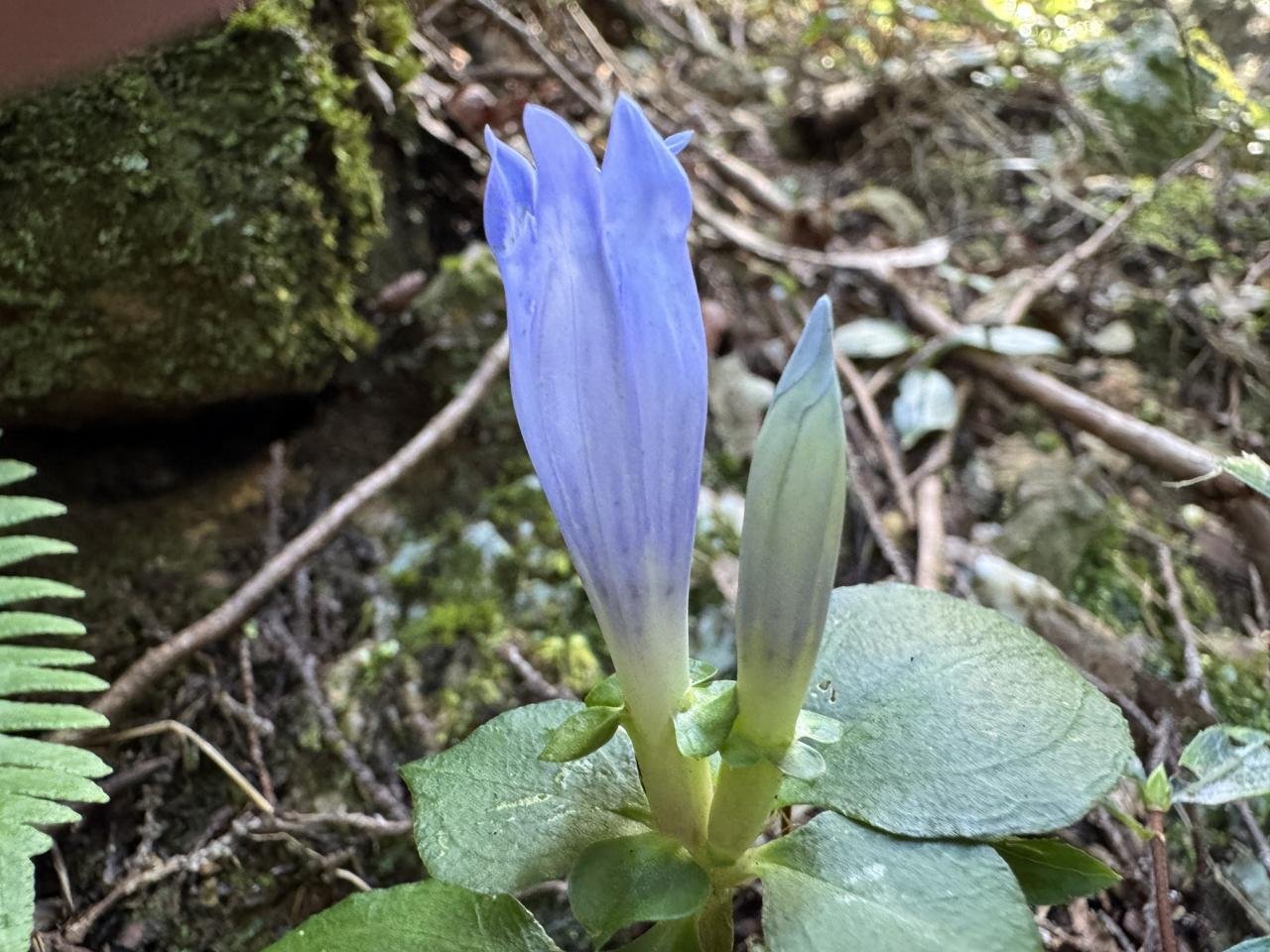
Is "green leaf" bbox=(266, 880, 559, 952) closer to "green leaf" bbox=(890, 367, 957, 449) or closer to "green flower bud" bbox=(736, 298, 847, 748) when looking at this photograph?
"green flower bud" bbox=(736, 298, 847, 748)

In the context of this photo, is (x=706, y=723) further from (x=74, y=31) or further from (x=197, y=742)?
(x=74, y=31)

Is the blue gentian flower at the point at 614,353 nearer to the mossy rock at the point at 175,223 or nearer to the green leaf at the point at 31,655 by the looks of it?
the green leaf at the point at 31,655

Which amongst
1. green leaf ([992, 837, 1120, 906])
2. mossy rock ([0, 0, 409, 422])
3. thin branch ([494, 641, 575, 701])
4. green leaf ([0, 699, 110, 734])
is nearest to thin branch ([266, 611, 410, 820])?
thin branch ([494, 641, 575, 701])

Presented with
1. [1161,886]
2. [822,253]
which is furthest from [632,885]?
[822,253]

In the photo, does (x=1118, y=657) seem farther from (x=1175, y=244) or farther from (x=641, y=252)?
(x=1175, y=244)

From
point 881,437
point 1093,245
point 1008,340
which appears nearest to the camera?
point 881,437

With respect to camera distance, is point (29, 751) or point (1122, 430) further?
point (1122, 430)

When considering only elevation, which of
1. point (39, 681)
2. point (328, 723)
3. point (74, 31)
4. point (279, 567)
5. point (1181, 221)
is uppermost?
point (74, 31)
